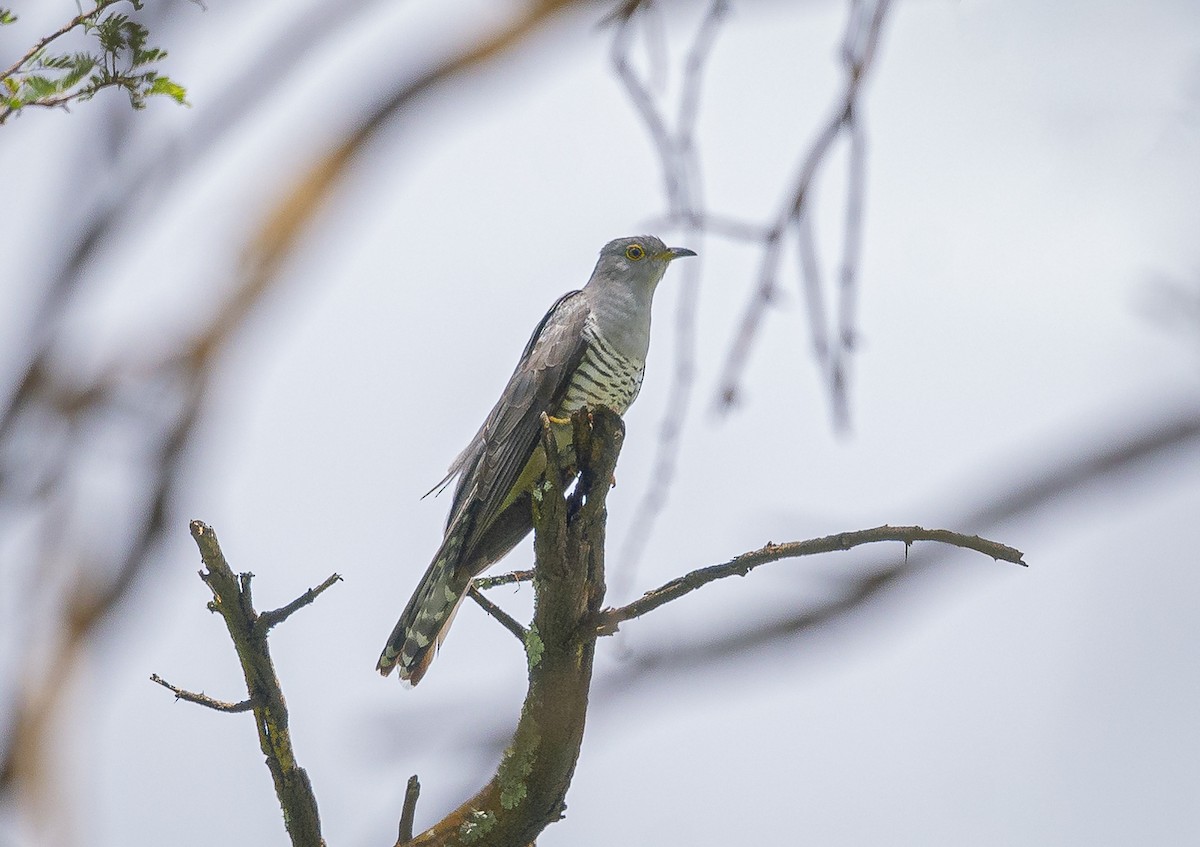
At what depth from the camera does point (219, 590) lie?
3.12 metres

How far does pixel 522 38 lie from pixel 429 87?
24 cm

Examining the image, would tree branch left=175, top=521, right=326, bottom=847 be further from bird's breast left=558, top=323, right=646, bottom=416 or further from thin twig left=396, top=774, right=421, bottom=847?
bird's breast left=558, top=323, right=646, bottom=416

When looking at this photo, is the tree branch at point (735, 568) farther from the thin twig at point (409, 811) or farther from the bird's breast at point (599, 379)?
the bird's breast at point (599, 379)

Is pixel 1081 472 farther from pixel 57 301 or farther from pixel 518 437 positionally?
pixel 518 437

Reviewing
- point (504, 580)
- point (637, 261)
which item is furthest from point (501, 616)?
point (637, 261)

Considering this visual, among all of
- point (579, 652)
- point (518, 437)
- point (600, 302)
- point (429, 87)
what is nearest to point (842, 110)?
point (429, 87)

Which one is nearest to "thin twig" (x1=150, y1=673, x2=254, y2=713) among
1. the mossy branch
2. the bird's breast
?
the mossy branch

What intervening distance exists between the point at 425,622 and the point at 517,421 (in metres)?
0.83

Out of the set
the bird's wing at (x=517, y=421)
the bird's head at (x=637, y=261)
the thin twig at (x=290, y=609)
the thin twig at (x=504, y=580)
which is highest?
the bird's head at (x=637, y=261)

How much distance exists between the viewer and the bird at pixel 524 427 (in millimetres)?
4438

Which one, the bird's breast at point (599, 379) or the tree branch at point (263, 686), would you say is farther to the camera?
the bird's breast at point (599, 379)

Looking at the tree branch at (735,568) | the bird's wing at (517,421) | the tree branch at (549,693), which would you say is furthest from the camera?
the bird's wing at (517,421)

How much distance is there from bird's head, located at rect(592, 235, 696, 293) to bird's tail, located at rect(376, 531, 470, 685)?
1618 mm

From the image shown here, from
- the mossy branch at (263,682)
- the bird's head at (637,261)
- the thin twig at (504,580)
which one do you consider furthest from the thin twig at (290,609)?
the bird's head at (637,261)
